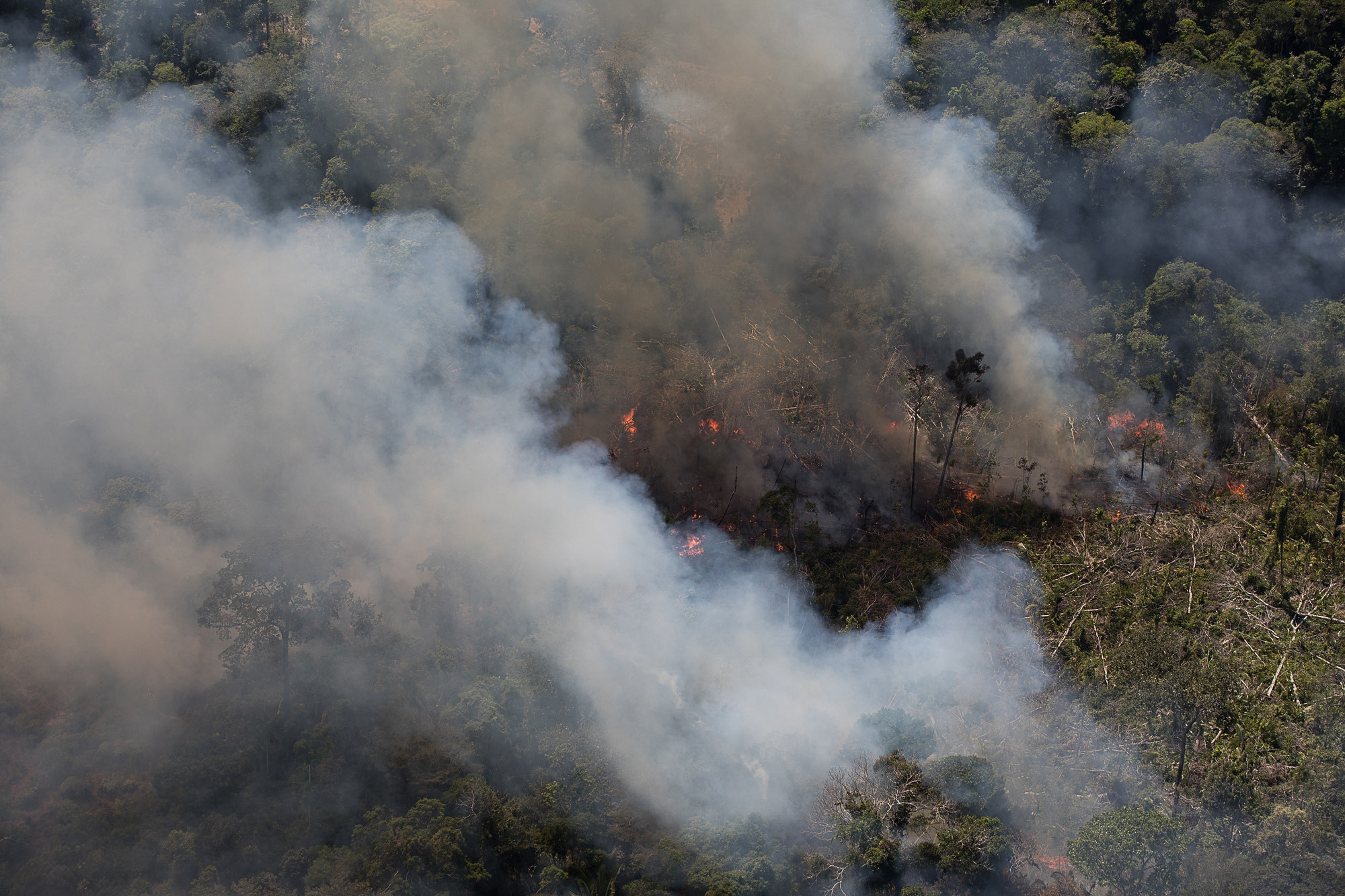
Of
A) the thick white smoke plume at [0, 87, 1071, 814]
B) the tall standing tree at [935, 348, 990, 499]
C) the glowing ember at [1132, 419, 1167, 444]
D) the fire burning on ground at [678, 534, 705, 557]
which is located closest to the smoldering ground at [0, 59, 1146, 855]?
the thick white smoke plume at [0, 87, 1071, 814]

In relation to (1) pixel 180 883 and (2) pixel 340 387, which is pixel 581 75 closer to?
(2) pixel 340 387

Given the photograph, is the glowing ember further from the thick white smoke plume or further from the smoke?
the thick white smoke plume

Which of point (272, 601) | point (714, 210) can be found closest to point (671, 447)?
point (714, 210)

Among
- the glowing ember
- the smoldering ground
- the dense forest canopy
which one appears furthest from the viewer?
the glowing ember

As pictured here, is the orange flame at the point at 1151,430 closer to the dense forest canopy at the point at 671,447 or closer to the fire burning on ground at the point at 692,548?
the dense forest canopy at the point at 671,447

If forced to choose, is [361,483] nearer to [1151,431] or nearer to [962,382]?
[962,382]
